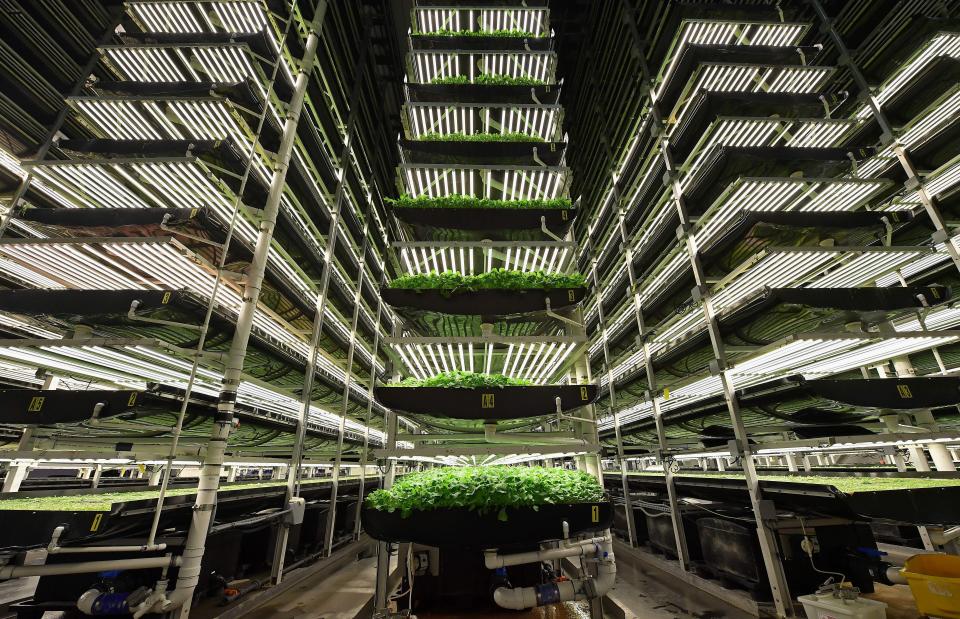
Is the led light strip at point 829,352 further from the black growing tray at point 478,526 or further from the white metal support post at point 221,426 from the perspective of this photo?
the white metal support post at point 221,426

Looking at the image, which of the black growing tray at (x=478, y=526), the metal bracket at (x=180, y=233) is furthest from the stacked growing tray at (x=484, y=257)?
the metal bracket at (x=180, y=233)

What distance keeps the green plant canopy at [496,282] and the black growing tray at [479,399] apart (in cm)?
111

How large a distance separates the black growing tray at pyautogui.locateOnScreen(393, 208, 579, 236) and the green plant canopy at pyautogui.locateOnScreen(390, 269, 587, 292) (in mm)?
778

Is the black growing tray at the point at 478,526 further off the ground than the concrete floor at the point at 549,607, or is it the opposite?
the black growing tray at the point at 478,526

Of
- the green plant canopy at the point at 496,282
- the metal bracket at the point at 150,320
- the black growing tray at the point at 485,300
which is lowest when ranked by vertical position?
the metal bracket at the point at 150,320

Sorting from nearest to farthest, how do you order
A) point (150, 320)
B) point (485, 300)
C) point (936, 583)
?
point (936, 583) → point (150, 320) → point (485, 300)

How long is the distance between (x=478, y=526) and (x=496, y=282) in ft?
7.41

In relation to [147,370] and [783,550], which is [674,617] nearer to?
[783,550]

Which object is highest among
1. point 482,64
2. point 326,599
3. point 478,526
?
point 482,64

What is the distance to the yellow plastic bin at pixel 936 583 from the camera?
103 inches

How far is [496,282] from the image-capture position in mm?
3775

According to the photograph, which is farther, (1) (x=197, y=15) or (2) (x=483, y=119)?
(2) (x=483, y=119)

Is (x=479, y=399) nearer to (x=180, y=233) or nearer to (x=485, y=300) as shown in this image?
(x=485, y=300)

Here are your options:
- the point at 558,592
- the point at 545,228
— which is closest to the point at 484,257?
the point at 545,228
